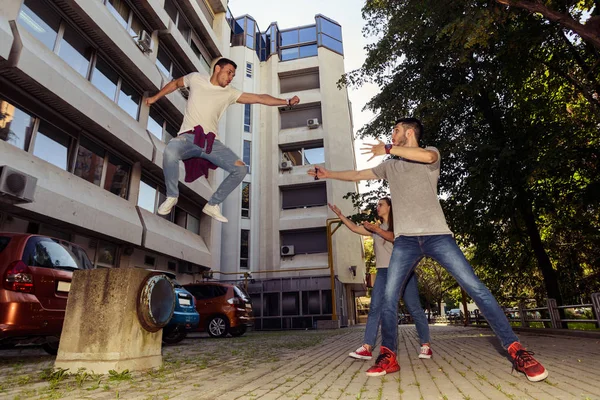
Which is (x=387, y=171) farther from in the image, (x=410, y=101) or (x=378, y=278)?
(x=410, y=101)

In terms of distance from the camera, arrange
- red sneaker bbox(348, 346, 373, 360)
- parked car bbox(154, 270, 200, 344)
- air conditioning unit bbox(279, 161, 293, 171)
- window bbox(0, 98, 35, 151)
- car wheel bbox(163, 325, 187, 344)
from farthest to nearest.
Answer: air conditioning unit bbox(279, 161, 293, 171) → window bbox(0, 98, 35, 151) → car wheel bbox(163, 325, 187, 344) → parked car bbox(154, 270, 200, 344) → red sneaker bbox(348, 346, 373, 360)

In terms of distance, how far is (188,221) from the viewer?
65.4ft

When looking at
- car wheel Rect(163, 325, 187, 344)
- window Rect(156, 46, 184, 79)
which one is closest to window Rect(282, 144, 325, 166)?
window Rect(156, 46, 184, 79)

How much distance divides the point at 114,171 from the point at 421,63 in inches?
475

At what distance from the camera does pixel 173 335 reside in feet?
30.3

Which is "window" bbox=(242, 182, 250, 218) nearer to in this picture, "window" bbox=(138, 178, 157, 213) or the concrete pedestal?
"window" bbox=(138, 178, 157, 213)

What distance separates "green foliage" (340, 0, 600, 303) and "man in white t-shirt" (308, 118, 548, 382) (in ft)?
18.3

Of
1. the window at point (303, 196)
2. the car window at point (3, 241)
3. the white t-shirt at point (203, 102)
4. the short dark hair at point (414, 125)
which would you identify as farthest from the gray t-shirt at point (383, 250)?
the window at point (303, 196)

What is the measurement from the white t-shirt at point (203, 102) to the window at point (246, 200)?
2283cm

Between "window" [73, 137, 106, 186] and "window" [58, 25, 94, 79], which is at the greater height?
"window" [58, 25, 94, 79]

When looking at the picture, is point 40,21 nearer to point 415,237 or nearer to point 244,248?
point 415,237

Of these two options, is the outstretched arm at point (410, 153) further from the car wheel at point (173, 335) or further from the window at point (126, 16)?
the window at point (126, 16)

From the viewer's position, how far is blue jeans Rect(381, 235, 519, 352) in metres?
3.67

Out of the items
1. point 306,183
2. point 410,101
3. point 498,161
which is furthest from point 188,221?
point 498,161
